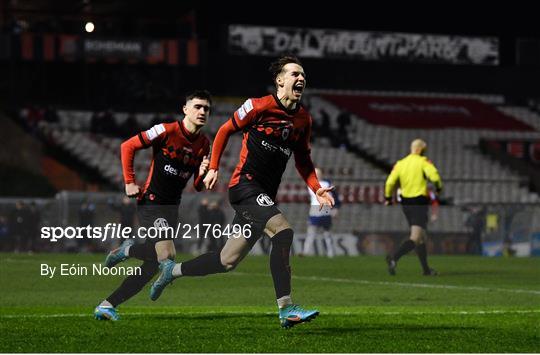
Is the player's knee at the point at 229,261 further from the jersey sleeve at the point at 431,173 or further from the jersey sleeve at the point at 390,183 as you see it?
the jersey sleeve at the point at 431,173

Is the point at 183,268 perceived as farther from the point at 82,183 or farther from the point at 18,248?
the point at 82,183

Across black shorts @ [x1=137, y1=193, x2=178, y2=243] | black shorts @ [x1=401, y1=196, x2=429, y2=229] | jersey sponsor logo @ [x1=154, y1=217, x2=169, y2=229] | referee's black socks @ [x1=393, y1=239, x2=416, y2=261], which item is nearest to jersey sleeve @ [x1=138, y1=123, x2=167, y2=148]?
black shorts @ [x1=137, y1=193, x2=178, y2=243]

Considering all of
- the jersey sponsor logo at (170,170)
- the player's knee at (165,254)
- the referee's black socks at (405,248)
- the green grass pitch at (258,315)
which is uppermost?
the jersey sponsor logo at (170,170)

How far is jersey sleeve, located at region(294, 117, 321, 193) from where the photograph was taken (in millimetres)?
9914

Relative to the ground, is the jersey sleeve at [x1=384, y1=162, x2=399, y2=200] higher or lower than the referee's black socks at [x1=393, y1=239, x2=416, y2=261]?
higher

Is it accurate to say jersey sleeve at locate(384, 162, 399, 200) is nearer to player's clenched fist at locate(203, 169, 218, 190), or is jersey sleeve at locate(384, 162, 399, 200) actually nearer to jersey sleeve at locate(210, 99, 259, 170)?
jersey sleeve at locate(210, 99, 259, 170)

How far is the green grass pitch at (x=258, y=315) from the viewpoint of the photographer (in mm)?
9562

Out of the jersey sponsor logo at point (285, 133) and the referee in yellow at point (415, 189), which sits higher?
the jersey sponsor logo at point (285, 133)

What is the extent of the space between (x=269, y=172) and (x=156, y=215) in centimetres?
115

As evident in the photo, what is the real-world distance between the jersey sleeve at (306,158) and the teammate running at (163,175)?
0.74 metres

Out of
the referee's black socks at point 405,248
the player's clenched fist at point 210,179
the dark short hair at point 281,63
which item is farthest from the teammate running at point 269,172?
the referee's black socks at point 405,248

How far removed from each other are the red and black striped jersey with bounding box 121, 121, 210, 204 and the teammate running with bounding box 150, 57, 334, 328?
1.47 ft

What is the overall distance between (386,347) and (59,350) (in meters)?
2.38

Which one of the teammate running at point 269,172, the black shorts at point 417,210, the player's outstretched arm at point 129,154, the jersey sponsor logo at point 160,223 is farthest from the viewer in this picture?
the black shorts at point 417,210
